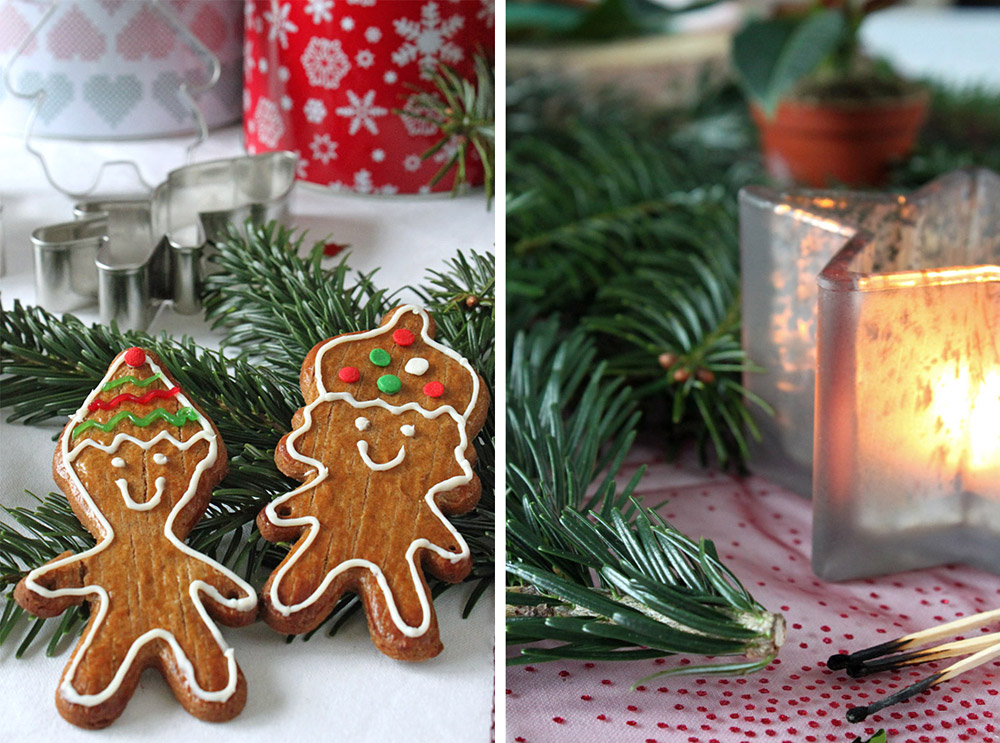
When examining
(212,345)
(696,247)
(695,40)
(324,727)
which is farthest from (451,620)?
(695,40)

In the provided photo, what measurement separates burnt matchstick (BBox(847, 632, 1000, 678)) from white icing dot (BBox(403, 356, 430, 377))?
0.16 metres

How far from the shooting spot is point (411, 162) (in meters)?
0.49

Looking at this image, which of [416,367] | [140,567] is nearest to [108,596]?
[140,567]

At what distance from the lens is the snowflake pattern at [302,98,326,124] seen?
0.48 meters

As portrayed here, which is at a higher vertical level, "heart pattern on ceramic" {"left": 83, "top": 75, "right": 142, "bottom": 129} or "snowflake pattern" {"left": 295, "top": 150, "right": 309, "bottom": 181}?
"heart pattern on ceramic" {"left": 83, "top": 75, "right": 142, "bottom": 129}

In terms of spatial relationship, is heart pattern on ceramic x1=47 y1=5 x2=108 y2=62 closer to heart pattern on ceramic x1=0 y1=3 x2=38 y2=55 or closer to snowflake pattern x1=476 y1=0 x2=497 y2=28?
heart pattern on ceramic x1=0 y1=3 x2=38 y2=55

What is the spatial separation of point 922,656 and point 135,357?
0.83 ft

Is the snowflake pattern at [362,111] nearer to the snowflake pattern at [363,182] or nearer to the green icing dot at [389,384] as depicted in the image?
the snowflake pattern at [363,182]

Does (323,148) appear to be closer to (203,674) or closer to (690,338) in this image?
(690,338)

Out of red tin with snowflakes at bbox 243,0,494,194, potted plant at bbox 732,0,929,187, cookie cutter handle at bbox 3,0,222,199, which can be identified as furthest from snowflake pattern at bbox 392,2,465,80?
potted plant at bbox 732,0,929,187

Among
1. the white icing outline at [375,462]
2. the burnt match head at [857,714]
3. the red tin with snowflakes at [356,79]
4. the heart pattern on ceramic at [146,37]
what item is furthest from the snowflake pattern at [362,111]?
the burnt match head at [857,714]

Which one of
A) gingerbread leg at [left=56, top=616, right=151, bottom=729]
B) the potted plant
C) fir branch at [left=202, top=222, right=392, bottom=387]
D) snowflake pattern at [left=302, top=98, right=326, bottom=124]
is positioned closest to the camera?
gingerbread leg at [left=56, top=616, right=151, bottom=729]

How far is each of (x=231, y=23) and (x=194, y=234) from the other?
144 mm

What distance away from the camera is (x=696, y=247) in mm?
542
